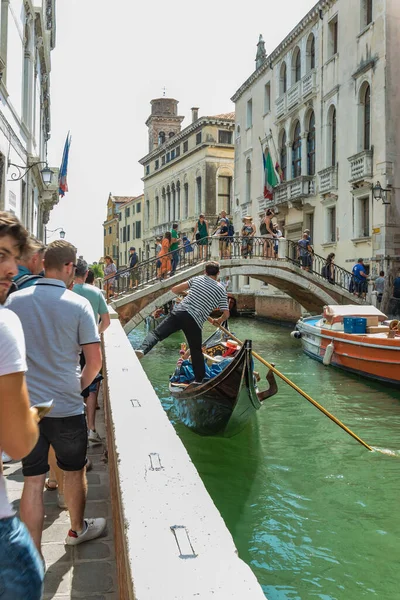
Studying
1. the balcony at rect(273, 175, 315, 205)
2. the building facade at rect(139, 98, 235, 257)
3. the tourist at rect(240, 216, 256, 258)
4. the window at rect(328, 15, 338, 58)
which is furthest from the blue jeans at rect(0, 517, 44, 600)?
the building facade at rect(139, 98, 235, 257)

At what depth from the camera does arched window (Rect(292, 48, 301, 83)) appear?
1972cm

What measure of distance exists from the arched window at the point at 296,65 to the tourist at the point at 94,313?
1738 centimetres

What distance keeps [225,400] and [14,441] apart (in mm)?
4550

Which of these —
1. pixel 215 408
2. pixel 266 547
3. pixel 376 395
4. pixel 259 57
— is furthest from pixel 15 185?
pixel 259 57

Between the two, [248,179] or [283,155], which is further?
[248,179]

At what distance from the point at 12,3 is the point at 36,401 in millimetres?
8719

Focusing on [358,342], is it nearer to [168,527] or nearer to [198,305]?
[198,305]

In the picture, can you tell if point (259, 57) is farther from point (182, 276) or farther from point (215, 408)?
point (215, 408)

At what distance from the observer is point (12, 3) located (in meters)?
9.13

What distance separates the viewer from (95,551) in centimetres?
242

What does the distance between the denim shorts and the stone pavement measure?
0.36 meters

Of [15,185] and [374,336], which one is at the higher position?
[15,185]

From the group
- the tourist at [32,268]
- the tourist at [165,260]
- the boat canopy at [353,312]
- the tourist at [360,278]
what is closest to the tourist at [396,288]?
the tourist at [360,278]

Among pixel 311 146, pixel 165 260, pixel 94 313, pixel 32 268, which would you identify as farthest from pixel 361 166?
pixel 32 268
